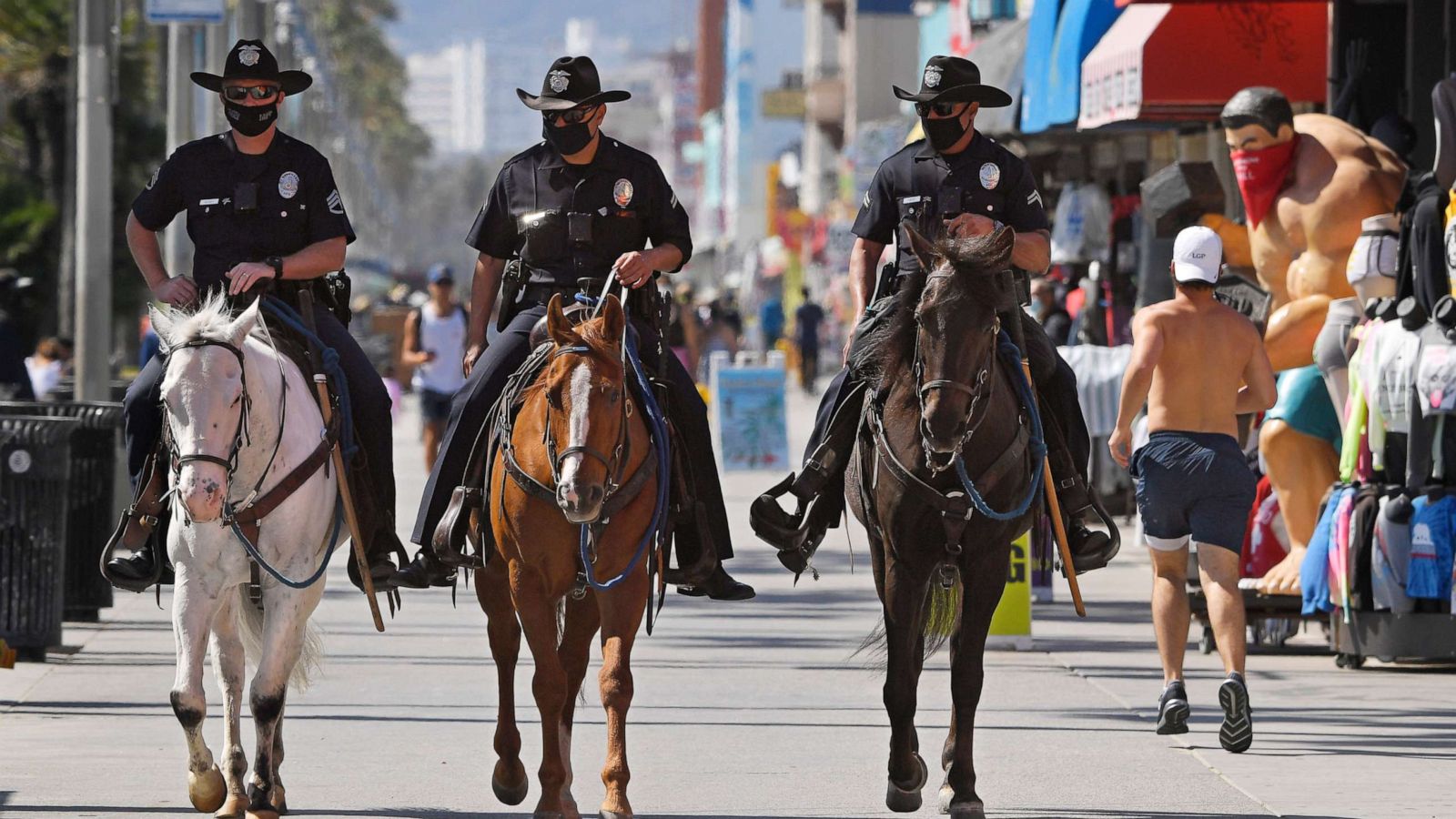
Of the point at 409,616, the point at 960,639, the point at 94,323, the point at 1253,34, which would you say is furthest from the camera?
the point at 94,323

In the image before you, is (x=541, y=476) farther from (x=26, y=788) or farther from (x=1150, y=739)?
(x=1150, y=739)

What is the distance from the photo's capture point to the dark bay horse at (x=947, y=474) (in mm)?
8789

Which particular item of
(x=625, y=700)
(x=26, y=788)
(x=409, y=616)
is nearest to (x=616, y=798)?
(x=625, y=700)

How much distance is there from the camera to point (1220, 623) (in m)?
10.8


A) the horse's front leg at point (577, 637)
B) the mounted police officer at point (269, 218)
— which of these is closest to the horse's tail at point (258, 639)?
the mounted police officer at point (269, 218)

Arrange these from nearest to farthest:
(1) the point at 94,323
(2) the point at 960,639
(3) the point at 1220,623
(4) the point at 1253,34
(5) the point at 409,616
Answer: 1. (2) the point at 960,639
2. (3) the point at 1220,623
3. (5) the point at 409,616
4. (4) the point at 1253,34
5. (1) the point at 94,323

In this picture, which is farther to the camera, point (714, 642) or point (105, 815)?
point (714, 642)

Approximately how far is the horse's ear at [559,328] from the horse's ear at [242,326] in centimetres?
100

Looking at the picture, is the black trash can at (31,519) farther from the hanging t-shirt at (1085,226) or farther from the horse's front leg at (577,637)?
the hanging t-shirt at (1085,226)

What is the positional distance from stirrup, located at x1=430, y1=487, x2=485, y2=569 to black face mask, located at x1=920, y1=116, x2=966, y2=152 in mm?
2233

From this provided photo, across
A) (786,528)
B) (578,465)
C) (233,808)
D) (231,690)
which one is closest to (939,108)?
(786,528)

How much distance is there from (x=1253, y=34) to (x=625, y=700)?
10256mm

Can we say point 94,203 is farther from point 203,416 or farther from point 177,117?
point 203,416

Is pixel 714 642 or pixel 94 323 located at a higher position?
pixel 94 323
